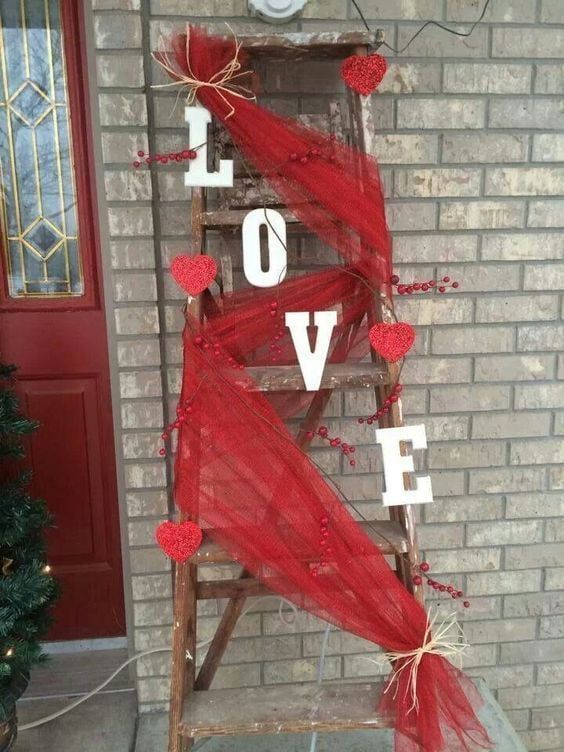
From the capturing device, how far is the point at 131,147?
1.66 meters

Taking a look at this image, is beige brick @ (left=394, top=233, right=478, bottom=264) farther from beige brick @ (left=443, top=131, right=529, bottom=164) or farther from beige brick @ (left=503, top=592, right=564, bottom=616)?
beige brick @ (left=503, top=592, right=564, bottom=616)

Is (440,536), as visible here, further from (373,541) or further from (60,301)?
(60,301)

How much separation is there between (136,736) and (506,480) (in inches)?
53.3

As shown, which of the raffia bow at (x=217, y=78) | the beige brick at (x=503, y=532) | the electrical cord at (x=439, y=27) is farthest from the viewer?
the beige brick at (x=503, y=532)

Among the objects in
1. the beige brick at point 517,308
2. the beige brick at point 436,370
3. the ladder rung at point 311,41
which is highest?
the ladder rung at point 311,41

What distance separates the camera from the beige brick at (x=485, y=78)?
174 centimetres

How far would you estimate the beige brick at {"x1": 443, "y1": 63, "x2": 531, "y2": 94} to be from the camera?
174 centimetres

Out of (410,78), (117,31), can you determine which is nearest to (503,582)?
(410,78)

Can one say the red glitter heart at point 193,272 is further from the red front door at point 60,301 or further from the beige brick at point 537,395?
the beige brick at point 537,395

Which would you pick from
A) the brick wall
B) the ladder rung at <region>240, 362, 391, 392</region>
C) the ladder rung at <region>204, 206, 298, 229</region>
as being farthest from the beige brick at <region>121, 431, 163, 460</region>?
the ladder rung at <region>204, 206, 298, 229</region>

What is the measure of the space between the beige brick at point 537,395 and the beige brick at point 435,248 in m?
0.43

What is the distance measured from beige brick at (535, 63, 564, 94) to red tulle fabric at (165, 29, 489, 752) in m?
0.71

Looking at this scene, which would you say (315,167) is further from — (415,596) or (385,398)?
(415,596)

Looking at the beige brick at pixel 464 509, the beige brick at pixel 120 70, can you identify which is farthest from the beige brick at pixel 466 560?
the beige brick at pixel 120 70
